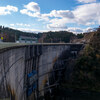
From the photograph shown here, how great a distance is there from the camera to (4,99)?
6.07m

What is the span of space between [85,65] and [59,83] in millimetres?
6260

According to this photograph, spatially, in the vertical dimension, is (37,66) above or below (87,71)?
above

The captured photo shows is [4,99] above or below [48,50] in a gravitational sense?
below

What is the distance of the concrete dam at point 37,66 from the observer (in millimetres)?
10280

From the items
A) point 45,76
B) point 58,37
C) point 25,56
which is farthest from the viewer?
point 58,37

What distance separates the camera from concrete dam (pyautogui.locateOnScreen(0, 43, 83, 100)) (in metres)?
10.3

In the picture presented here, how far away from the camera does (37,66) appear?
632 inches

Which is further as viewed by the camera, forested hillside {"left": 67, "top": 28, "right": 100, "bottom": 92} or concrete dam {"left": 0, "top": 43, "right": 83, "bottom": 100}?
forested hillside {"left": 67, "top": 28, "right": 100, "bottom": 92}

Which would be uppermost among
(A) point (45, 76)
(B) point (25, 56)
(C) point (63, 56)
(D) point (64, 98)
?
(B) point (25, 56)

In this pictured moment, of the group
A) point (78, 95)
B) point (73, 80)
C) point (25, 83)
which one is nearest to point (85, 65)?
point (73, 80)

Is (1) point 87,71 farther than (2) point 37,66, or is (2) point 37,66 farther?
(1) point 87,71

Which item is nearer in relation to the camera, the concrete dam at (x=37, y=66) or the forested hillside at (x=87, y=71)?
the concrete dam at (x=37, y=66)

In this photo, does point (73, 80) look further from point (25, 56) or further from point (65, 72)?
point (25, 56)

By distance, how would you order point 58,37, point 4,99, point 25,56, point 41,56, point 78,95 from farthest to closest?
point 58,37 → point 78,95 → point 41,56 → point 25,56 → point 4,99
